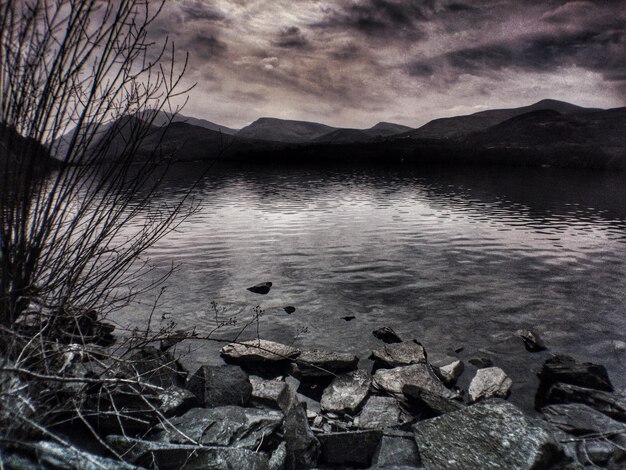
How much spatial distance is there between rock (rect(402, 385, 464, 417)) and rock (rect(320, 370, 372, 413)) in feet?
2.56

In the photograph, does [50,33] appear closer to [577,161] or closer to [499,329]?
[499,329]

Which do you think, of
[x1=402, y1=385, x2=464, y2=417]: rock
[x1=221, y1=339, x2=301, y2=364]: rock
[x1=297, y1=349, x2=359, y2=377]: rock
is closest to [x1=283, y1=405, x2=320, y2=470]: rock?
[x1=402, y1=385, x2=464, y2=417]: rock

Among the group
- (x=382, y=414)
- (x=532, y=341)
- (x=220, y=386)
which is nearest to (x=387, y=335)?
(x=532, y=341)

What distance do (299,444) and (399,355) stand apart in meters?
3.99

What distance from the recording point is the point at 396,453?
4586 mm

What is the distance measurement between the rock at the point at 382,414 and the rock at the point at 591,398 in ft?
10.3

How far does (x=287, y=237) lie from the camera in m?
22.8

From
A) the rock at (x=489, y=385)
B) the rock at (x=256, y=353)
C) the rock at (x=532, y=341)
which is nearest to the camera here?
the rock at (x=489, y=385)

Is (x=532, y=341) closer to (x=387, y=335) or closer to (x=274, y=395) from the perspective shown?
(x=387, y=335)

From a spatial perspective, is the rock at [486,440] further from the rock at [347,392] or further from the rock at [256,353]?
the rock at [256,353]

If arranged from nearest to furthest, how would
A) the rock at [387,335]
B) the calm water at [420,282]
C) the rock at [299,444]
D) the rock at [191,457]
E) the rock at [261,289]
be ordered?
1. the rock at [191,457]
2. the rock at [299,444]
3. the rock at [387,335]
4. the calm water at [420,282]
5. the rock at [261,289]

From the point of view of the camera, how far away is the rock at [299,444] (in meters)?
4.43

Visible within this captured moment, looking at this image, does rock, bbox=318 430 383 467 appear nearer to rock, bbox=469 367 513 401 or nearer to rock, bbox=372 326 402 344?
rock, bbox=469 367 513 401

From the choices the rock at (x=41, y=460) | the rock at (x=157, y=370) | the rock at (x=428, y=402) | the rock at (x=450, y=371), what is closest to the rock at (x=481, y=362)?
the rock at (x=450, y=371)
